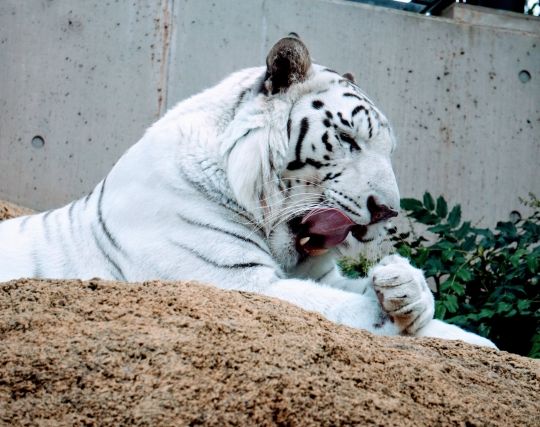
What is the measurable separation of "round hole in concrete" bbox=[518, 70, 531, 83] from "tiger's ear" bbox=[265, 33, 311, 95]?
9.86 feet

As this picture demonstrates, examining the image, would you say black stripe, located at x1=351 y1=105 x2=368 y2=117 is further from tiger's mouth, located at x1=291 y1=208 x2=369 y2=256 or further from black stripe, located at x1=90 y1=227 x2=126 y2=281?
black stripe, located at x1=90 y1=227 x2=126 y2=281

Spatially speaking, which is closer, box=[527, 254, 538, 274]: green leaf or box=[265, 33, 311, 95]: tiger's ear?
box=[265, 33, 311, 95]: tiger's ear

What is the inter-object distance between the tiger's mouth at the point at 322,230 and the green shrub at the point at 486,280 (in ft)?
1.60

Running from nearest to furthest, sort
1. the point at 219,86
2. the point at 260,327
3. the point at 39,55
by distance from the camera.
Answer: the point at 260,327
the point at 219,86
the point at 39,55

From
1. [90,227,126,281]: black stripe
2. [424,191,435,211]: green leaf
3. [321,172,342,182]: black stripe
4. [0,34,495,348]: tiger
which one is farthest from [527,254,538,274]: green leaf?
[90,227,126,281]: black stripe

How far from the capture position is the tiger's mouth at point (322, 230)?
279 centimetres

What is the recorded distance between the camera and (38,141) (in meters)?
4.90

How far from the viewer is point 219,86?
3.12 metres

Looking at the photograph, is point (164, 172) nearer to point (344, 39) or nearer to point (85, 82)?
point (85, 82)

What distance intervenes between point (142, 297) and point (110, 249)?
857mm

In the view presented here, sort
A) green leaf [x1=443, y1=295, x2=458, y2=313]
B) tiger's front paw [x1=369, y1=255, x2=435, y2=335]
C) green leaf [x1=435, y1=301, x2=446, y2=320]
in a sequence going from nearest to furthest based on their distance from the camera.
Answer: tiger's front paw [x1=369, y1=255, x2=435, y2=335], green leaf [x1=435, y1=301, x2=446, y2=320], green leaf [x1=443, y1=295, x2=458, y2=313]

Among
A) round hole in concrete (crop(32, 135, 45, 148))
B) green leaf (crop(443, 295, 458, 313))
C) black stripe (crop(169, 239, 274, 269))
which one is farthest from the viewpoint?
round hole in concrete (crop(32, 135, 45, 148))

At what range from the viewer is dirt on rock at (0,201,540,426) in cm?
152

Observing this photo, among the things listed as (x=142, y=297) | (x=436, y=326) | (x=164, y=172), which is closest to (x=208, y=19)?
(x=164, y=172)
